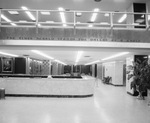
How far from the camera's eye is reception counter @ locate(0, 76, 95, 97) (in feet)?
28.6

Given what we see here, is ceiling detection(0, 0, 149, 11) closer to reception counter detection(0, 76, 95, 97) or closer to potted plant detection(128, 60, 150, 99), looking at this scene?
potted plant detection(128, 60, 150, 99)

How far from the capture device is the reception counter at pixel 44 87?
8711mm

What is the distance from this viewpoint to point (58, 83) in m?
8.76

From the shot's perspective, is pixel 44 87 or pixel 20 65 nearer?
pixel 44 87

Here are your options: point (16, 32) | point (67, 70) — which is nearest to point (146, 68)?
point (16, 32)

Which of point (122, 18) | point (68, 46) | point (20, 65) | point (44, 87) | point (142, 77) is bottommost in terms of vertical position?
point (44, 87)

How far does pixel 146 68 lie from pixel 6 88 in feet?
27.9

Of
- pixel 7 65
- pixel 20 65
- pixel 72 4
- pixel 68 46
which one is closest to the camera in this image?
pixel 68 46

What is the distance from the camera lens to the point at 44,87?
28.6 feet

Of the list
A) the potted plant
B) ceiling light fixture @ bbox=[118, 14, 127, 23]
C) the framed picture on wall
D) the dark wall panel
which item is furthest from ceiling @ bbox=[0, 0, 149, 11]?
the framed picture on wall

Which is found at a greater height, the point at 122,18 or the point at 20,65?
the point at 122,18

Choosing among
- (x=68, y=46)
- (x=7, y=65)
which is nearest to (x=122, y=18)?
(x=68, y=46)

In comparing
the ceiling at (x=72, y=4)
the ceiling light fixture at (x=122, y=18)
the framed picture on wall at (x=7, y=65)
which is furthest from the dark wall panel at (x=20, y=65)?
the ceiling light fixture at (x=122, y=18)

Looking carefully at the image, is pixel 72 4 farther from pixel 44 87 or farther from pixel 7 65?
pixel 7 65
